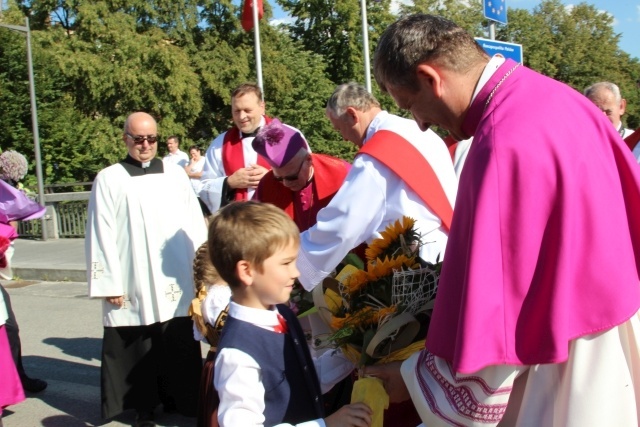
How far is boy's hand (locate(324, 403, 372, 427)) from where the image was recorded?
7.31 ft

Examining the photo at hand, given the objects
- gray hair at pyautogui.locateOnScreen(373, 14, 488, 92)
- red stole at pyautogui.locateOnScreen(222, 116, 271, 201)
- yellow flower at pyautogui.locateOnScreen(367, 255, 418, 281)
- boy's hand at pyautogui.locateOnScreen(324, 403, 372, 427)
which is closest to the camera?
gray hair at pyautogui.locateOnScreen(373, 14, 488, 92)

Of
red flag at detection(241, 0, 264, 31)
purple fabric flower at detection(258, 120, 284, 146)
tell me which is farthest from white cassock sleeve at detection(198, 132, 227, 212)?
red flag at detection(241, 0, 264, 31)

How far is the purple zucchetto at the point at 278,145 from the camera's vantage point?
→ 4137mm

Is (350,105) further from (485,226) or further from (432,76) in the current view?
(485,226)

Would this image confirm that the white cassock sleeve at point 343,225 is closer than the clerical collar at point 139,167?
Yes

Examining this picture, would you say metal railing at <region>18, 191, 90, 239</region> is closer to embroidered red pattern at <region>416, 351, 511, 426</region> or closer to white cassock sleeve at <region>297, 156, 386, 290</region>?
white cassock sleeve at <region>297, 156, 386, 290</region>

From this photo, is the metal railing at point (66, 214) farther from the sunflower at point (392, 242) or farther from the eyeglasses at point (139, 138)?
the sunflower at point (392, 242)

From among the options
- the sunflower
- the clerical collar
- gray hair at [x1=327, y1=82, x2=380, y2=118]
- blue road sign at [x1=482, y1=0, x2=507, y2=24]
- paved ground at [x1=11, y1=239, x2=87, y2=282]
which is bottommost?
paved ground at [x1=11, y1=239, x2=87, y2=282]

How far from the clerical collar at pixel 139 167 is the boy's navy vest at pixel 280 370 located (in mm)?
2986

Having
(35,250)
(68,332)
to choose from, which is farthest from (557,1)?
(68,332)

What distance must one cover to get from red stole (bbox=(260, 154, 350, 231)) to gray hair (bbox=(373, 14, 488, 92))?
2315 millimetres

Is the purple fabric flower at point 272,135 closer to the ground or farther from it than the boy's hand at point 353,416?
farther from it

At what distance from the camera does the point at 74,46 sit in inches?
1142

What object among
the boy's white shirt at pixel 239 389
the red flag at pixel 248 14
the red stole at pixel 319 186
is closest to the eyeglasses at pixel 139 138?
the red stole at pixel 319 186
